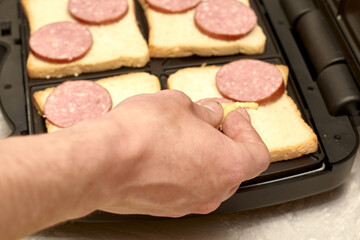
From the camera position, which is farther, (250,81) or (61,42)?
(61,42)

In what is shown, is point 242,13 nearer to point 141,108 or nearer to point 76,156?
point 141,108

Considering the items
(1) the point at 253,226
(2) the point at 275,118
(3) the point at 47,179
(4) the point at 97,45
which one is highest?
(3) the point at 47,179

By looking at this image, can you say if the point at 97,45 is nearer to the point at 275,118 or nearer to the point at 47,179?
the point at 275,118

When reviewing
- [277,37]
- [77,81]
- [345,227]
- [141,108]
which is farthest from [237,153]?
[277,37]

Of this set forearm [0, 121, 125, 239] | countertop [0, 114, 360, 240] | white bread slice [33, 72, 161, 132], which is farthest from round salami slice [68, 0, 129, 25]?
forearm [0, 121, 125, 239]

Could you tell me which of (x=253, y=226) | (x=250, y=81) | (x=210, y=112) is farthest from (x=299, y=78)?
(x=210, y=112)

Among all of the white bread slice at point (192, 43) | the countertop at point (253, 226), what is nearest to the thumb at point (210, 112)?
the countertop at point (253, 226)
